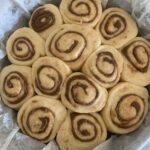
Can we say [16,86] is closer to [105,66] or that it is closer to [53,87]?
[53,87]

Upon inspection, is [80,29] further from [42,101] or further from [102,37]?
[42,101]

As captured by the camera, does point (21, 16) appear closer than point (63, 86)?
No

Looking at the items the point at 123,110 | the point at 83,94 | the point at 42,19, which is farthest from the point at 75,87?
the point at 42,19

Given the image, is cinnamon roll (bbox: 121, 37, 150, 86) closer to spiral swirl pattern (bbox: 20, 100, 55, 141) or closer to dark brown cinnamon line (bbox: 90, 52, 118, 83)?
dark brown cinnamon line (bbox: 90, 52, 118, 83)

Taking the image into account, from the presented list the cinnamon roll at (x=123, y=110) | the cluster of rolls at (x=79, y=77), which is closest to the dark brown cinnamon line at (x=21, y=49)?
the cluster of rolls at (x=79, y=77)

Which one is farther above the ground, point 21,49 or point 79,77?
point 21,49

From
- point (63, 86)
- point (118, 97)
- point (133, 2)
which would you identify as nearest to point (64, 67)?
point (63, 86)

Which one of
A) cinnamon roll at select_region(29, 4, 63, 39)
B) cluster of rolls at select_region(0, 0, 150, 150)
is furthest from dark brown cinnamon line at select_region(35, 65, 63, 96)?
cinnamon roll at select_region(29, 4, 63, 39)
